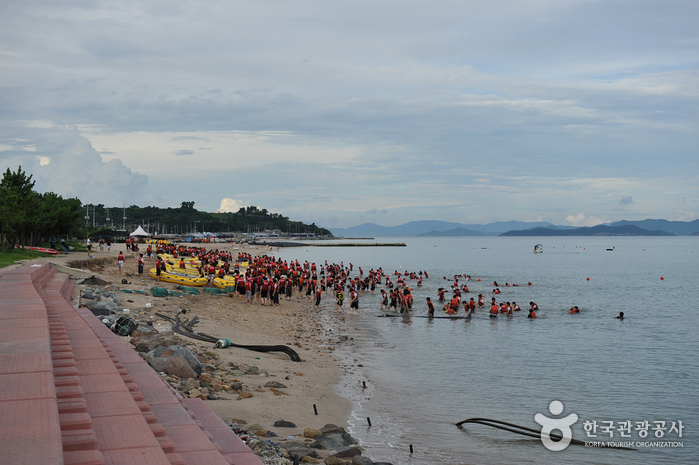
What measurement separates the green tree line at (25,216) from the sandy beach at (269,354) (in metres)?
6.20

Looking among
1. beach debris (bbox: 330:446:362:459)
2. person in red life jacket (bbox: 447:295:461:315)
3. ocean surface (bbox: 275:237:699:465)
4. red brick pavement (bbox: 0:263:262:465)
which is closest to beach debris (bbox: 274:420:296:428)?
beach debris (bbox: 330:446:362:459)

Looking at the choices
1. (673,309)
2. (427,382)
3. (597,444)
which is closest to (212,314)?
(427,382)

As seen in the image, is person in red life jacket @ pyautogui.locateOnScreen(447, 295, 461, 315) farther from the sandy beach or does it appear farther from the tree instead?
the tree

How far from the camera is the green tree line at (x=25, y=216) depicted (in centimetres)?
3155

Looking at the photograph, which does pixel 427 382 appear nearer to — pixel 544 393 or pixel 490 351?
pixel 544 393

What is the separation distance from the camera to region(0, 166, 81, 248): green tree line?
104 ft

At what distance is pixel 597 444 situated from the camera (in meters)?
10.4

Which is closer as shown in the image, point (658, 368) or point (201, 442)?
point (201, 442)

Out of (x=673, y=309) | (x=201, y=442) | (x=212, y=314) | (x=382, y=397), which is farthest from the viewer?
(x=673, y=309)

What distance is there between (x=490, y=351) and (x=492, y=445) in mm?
10009

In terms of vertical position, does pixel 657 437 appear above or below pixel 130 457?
below

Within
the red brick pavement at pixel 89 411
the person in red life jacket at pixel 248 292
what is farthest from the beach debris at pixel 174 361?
the person in red life jacket at pixel 248 292

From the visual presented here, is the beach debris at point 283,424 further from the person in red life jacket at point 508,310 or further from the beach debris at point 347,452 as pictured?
the person in red life jacket at point 508,310

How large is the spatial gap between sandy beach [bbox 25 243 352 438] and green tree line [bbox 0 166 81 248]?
620 cm
